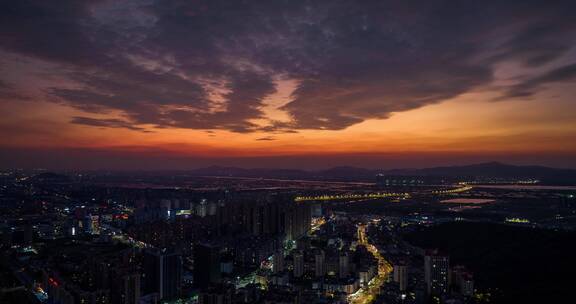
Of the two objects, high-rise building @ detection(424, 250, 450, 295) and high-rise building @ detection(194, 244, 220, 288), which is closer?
high-rise building @ detection(194, 244, 220, 288)

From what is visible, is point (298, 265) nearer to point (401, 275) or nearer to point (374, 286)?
point (374, 286)

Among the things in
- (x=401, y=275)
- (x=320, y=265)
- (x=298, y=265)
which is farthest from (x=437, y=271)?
(x=298, y=265)

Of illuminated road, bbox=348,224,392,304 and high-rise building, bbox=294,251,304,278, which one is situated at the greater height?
high-rise building, bbox=294,251,304,278

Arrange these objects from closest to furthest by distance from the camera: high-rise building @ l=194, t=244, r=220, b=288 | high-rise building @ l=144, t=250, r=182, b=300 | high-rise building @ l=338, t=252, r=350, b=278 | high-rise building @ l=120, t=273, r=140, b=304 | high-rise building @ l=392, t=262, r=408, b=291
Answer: high-rise building @ l=120, t=273, r=140, b=304
high-rise building @ l=144, t=250, r=182, b=300
high-rise building @ l=194, t=244, r=220, b=288
high-rise building @ l=392, t=262, r=408, b=291
high-rise building @ l=338, t=252, r=350, b=278

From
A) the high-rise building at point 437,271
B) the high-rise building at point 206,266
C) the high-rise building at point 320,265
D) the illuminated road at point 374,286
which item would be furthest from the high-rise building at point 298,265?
the high-rise building at point 437,271

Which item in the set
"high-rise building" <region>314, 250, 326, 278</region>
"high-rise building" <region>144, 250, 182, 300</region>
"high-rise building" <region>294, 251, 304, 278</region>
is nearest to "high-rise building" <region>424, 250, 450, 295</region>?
"high-rise building" <region>314, 250, 326, 278</region>

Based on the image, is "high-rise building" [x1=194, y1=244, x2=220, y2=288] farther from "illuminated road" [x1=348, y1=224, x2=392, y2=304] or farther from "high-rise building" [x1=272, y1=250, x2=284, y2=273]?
"illuminated road" [x1=348, y1=224, x2=392, y2=304]
